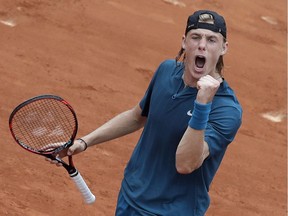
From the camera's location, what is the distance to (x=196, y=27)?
396 centimetres

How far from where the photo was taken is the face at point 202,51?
3.84 meters

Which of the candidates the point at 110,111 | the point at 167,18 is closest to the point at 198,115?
the point at 110,111

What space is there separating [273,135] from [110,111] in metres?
2.09

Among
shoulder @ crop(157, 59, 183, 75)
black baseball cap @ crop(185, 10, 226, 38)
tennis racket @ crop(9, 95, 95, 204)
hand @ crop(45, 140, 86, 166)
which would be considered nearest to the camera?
black baseball cap @ crop(185, 10, 226, 38)

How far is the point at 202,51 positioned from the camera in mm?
3826

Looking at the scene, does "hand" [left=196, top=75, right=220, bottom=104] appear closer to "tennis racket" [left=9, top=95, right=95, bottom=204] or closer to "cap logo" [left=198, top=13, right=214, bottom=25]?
"cap logo" [left=198, top=13, right=214, bottom=25]

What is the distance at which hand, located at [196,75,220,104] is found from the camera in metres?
3.55

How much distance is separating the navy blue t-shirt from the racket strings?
2.50ft

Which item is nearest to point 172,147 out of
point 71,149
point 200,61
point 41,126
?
point 200,61

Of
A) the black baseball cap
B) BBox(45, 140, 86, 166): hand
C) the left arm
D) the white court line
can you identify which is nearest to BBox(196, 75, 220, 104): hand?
the left arm

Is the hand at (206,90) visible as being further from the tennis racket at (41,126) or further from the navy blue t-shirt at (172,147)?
the tennis racket at (41,126)

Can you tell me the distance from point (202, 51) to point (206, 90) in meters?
0.34

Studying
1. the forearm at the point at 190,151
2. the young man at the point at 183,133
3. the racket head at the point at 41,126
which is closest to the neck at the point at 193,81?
the young man at the point at 183,133

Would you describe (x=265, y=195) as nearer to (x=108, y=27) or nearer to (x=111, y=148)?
(x=111, y=148)
